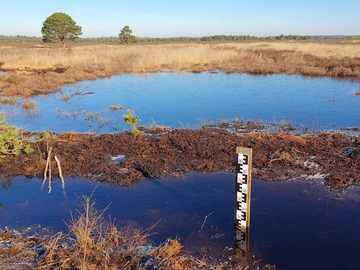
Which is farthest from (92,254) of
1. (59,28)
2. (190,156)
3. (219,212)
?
(59,28)

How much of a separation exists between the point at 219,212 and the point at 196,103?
31.6ft

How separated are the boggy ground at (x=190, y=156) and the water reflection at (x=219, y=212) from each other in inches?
14.4

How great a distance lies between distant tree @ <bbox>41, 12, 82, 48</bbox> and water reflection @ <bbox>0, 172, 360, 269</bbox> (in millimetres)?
48952

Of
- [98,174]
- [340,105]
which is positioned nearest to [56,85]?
[98,174]

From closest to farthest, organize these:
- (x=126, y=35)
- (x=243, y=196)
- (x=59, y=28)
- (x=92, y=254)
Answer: (x=92, y=254) → (x=243, y=196) → (x=59, y=28) → (x=126, y=35)

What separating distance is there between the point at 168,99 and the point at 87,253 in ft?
39.5

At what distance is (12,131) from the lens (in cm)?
791

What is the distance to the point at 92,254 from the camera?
4156 millimetres

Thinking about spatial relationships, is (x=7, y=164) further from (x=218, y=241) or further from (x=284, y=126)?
(x=284, y=126)

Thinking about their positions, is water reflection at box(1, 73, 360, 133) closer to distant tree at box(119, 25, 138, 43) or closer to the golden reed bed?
the golden reed bed

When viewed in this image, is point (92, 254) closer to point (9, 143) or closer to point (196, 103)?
point (9, 143)

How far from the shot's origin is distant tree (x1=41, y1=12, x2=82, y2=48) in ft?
163

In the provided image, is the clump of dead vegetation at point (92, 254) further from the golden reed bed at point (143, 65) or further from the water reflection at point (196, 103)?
the golden reed bed at point (143, 65)

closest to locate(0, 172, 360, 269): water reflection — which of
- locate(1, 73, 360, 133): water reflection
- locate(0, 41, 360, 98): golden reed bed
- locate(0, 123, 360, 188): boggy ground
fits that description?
locate(0, 123, 360, 188): boggy ground
